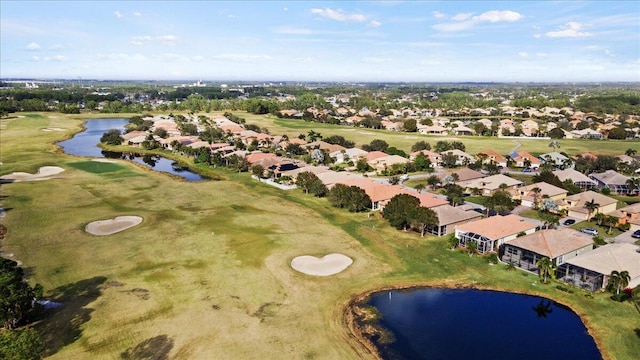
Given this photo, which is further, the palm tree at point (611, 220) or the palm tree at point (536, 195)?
the palm tree at point (536, 195)

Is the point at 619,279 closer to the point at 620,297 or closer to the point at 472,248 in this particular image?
the point at 620,297

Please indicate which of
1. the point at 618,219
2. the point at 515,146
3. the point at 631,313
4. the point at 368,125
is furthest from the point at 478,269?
the point at 368,125

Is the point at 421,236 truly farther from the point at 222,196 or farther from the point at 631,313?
the point at 222,196

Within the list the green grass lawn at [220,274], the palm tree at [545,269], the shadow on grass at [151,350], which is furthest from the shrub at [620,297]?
the shadow on grass at [151,350]

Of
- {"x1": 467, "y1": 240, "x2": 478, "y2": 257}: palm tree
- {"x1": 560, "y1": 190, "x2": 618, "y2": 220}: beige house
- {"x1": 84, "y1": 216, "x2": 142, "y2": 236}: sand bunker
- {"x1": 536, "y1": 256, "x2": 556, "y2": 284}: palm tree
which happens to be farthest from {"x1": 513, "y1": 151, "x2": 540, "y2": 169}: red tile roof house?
{"x1": 84, "y1": 216, "x2": 142, "y2": 236}: sand bunker

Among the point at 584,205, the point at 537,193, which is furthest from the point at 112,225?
the point at 584,205

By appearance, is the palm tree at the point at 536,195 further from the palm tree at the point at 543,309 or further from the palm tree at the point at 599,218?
the palm tree at the point at 543,309

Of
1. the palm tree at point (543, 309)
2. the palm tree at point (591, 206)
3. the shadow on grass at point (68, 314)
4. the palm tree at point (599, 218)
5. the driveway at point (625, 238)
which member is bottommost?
the palm tree at point (543, 309)
